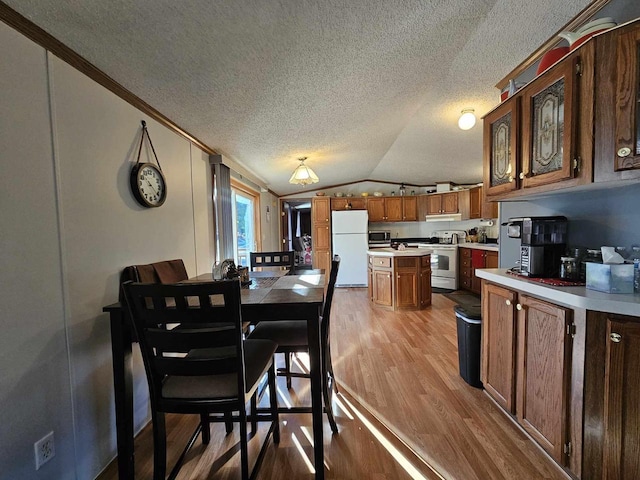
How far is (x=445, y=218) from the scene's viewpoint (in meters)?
6.03

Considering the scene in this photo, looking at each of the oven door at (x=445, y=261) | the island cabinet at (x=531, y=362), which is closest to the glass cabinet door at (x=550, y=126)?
the island cabinet at (x=531, y=362)

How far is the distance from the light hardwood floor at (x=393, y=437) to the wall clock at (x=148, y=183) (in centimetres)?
145

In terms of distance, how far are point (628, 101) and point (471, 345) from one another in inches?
67.2

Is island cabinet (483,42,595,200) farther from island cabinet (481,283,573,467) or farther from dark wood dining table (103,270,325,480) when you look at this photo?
dark wood dining table (103,270,325,480)

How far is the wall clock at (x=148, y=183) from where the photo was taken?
1750 mm

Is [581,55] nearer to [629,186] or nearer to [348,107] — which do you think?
[629,186]

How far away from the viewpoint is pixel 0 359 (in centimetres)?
103

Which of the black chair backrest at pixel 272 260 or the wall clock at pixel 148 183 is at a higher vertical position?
the wall clock at pixel 148 183

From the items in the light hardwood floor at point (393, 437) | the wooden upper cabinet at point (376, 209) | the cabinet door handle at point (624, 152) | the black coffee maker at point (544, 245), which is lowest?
the light hardwood floor at point (393, 437)

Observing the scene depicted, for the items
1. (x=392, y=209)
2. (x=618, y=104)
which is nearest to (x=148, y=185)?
(x=618, y=104)

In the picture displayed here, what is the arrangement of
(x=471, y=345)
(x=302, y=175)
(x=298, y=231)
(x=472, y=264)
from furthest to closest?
(x=298, y=231), (x=472, y=264), (x=302, y=175), (x=471, y=345)

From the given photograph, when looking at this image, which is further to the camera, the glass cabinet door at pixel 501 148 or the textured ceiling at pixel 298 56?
the glass cabinet door at pixel 501 148

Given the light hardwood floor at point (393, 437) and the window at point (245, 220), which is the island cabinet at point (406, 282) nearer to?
the light hardwood floor at point (393, 437)

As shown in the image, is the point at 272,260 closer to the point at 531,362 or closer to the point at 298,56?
the point at 298,56
